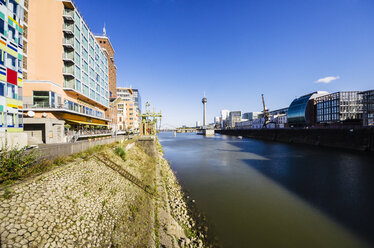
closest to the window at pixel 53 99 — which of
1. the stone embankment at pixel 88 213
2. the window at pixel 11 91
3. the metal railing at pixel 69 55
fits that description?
the window at pixel 11 91

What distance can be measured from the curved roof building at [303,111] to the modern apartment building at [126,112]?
4003 inches

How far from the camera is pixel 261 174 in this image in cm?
2177

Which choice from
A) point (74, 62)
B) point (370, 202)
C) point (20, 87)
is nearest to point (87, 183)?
point (20, 87)

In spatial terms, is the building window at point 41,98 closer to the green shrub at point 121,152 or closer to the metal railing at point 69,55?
the metal railing at point 69,55

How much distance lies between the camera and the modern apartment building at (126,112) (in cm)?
7956

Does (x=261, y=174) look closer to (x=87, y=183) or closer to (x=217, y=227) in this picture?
(x=217, y=227)

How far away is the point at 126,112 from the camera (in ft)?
304

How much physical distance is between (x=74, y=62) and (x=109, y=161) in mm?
26618

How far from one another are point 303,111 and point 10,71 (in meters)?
115

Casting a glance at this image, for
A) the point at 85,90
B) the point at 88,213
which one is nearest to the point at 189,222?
the point at 88,213

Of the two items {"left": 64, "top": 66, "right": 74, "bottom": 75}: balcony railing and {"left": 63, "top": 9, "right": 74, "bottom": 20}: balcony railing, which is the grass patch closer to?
{"left": 64, "top": 66, "right": 74, "bottom": 75}: balcony railing

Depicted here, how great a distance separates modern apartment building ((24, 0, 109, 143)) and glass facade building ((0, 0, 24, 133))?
18.6 ft

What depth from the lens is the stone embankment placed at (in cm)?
523

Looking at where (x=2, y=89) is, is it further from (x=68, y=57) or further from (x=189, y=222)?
(x=189, y=222)
